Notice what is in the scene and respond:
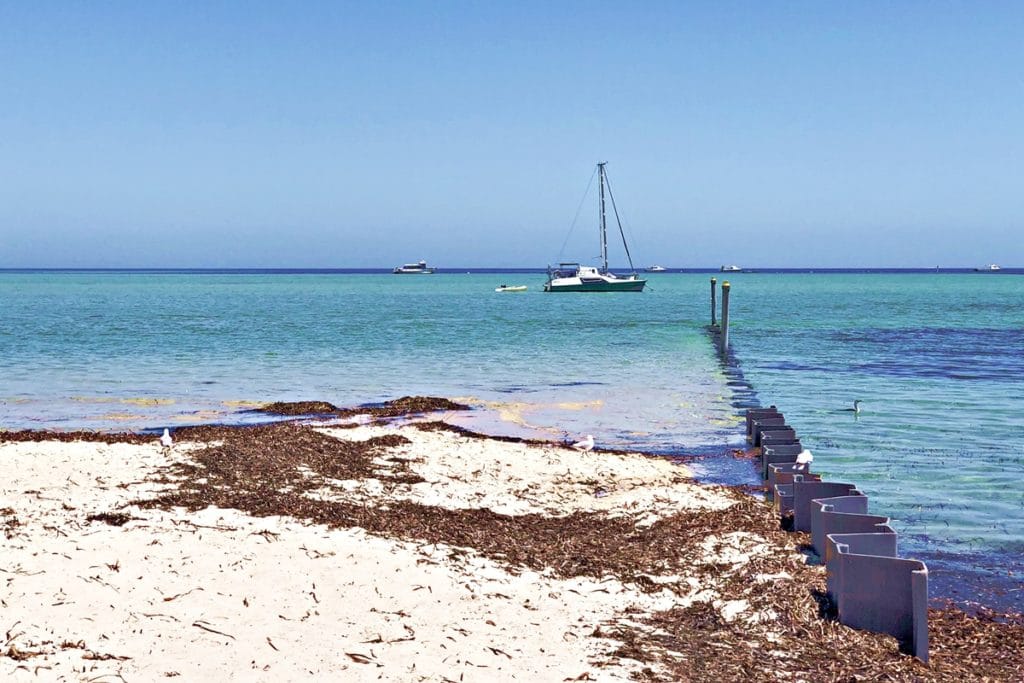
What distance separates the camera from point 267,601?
705cm

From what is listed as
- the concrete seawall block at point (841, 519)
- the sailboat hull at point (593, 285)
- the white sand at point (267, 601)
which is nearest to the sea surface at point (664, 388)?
the concrete seawall block at point (841, 519)

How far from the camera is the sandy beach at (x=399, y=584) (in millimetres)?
6160

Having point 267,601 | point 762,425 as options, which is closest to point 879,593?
point 267,601

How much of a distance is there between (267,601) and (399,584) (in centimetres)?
105

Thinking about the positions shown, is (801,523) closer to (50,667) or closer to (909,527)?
(909,527)

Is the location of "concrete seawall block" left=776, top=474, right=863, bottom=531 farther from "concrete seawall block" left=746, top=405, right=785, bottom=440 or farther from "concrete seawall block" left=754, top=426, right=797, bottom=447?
"concrete seawall block" left=746, top=405, right=785, bottom=440

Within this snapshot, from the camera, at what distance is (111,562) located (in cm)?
760

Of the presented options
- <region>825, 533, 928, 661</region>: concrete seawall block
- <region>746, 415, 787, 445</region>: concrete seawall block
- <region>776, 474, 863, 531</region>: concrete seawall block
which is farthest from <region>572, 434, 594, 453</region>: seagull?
<region>825, 533, 928, 661</region>: concrete seawall block

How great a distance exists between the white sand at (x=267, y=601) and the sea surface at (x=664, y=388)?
375 centimetres

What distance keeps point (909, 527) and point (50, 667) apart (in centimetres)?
885

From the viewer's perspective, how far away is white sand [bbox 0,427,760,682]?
5.97 metres

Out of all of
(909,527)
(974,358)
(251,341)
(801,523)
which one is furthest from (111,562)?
(251,341)

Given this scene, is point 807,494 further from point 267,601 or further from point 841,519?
point 267,601

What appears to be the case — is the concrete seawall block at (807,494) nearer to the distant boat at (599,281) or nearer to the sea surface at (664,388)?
the sea surface at (664,388)
